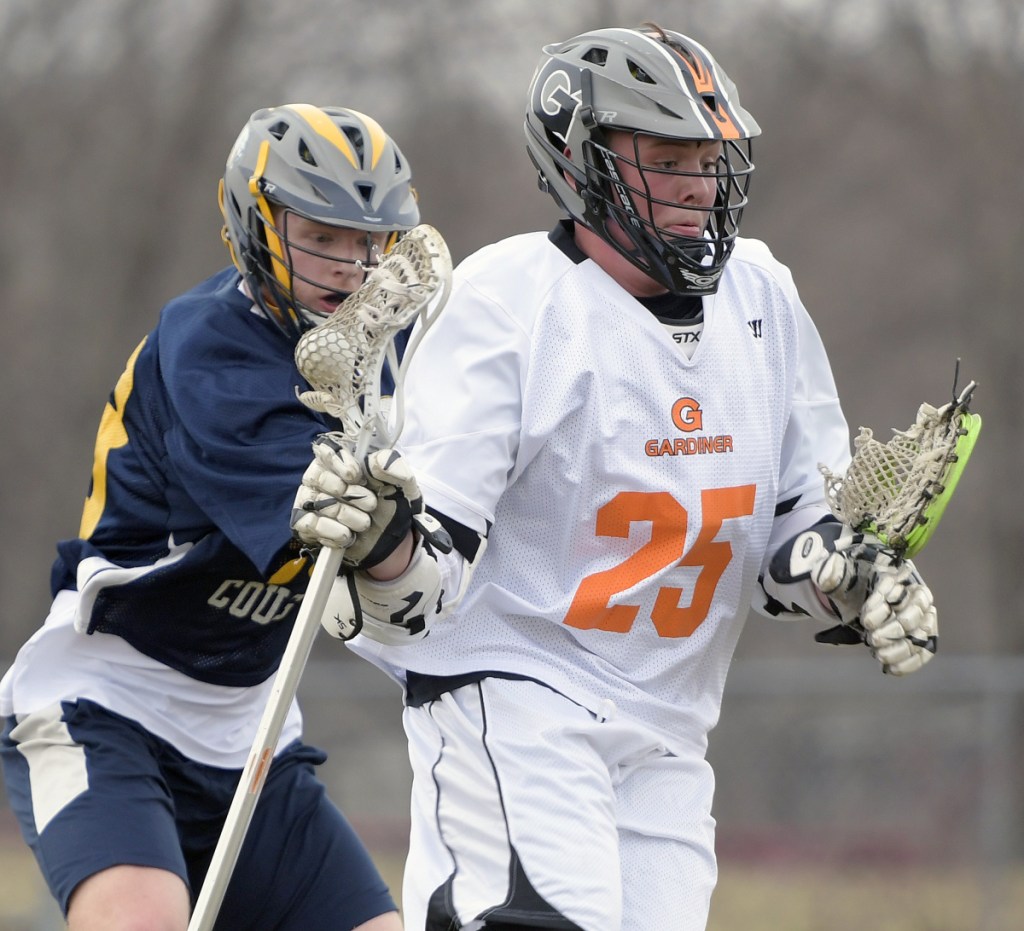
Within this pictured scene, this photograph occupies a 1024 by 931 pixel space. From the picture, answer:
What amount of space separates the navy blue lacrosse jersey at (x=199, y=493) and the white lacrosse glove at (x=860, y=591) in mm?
1032

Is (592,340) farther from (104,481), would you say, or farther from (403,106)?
(403,106)

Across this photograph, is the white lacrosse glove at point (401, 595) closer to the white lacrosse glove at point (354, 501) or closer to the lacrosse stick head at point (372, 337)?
the white lacrosse glove at point (354, 501)

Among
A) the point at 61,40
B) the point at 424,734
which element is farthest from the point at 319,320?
the point at 61,40

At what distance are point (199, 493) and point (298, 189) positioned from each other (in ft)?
2.65

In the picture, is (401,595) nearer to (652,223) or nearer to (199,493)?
(199,493)

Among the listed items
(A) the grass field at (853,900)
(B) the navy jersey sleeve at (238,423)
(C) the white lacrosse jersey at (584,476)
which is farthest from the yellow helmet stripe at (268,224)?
(A) the grass field at (853,900)

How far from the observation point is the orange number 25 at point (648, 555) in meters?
3.70

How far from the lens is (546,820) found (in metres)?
3.51

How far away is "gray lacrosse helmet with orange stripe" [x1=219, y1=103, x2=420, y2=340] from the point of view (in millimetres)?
4113

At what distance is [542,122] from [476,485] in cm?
90

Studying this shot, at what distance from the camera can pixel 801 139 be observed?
1612cm

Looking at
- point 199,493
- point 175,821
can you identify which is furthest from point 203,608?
point 175,821

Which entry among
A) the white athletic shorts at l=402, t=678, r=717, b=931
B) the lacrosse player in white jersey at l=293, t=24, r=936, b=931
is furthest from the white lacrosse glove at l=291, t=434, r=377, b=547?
the white athletic shorts at l=402, t=678, r=717, b=931

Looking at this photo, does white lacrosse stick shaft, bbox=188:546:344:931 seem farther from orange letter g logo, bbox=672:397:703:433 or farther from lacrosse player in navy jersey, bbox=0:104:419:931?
orange letter g logo, bbox=672:397:703:433
